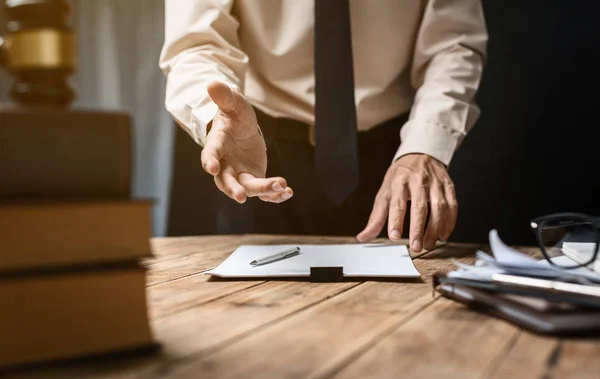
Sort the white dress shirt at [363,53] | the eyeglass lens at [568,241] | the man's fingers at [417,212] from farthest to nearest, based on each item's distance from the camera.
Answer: the white dress shirt at [363,53], the man's fingers at [417,212], the eyeglass lens at [568,241]

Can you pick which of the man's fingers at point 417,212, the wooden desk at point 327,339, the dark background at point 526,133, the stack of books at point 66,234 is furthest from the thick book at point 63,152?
the dark background at point 526,133

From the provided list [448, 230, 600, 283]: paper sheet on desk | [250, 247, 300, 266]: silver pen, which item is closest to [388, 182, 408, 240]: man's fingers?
[250, 247, 300, 266]: silver pen

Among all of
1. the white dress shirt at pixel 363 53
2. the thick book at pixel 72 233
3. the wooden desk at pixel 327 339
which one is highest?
the white dress shirt at pixel 363 53

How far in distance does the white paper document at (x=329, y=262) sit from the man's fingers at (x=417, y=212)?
3cm

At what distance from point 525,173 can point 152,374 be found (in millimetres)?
2076

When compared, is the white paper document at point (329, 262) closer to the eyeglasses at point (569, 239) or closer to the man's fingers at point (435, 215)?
the man's fingers at point (435, 215)

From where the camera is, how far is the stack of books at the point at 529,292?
2.02 feet

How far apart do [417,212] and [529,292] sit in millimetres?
603

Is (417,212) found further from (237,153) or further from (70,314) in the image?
(70,314)

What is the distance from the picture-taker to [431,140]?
1436 mm

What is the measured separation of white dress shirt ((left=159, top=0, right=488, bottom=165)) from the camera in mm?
1523

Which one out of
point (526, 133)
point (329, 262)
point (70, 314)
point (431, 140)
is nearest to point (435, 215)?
point (431, 140)

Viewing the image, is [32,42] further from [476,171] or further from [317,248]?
[476,171]

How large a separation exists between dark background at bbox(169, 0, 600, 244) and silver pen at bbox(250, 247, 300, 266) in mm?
1131
